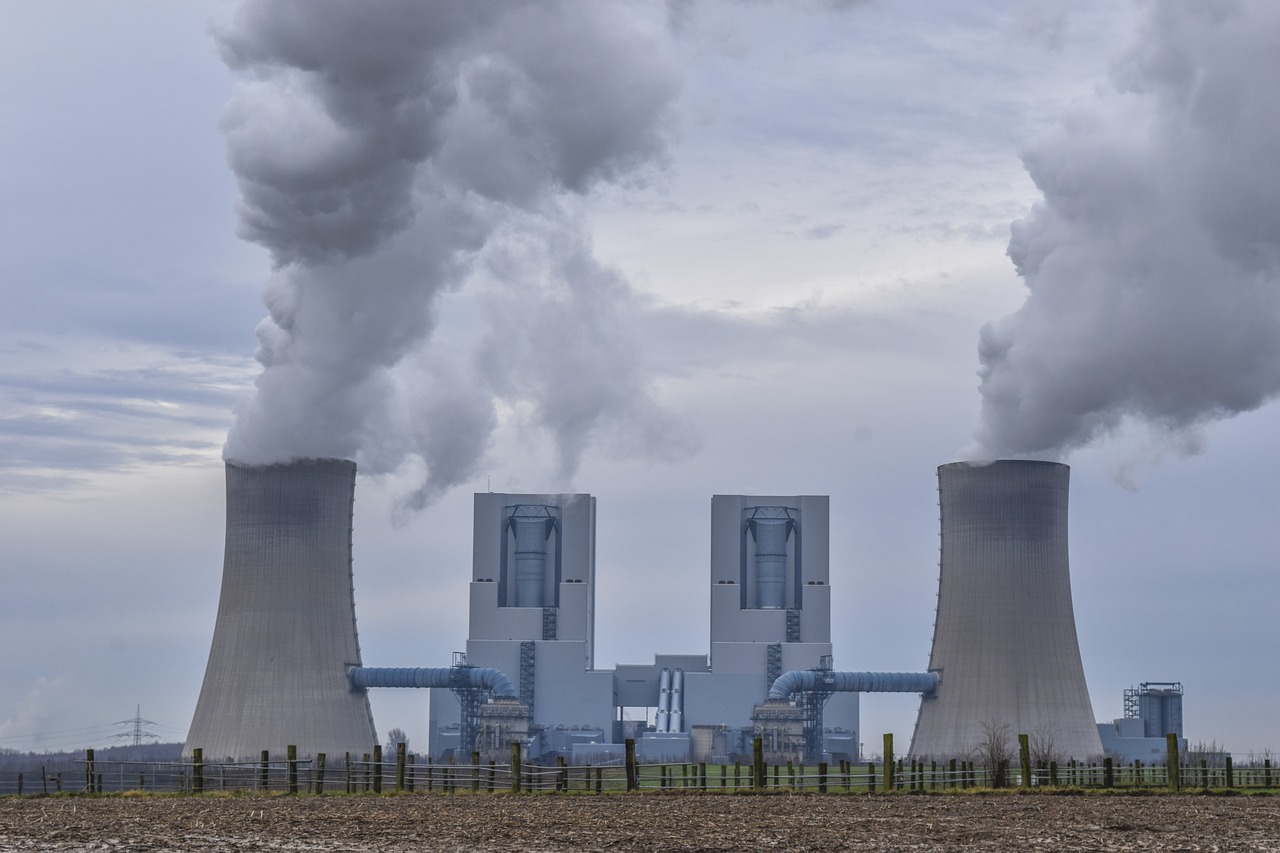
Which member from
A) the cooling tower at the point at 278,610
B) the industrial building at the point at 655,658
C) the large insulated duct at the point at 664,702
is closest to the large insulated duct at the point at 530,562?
the industrial building at the point at 655,658

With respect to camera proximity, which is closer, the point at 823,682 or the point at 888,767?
the point at 888,767

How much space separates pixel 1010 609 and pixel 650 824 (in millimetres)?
30042

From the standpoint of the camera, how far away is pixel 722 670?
59.3m

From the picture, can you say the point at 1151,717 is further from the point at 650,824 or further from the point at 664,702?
the point at 650,824

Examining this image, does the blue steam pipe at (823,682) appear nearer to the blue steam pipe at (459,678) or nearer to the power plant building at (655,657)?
the power plant building at (655,657)

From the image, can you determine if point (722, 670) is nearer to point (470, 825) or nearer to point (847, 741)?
point (847, 741)

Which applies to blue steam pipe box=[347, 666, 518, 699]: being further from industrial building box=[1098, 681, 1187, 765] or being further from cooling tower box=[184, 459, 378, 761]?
industrial building box=[1098, 681, 1187, 765]

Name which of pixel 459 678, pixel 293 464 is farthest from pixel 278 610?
pixel 459 678

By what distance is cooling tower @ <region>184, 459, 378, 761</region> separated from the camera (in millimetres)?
42500

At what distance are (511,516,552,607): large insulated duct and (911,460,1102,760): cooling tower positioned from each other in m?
20.3

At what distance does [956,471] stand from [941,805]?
26.9 metres

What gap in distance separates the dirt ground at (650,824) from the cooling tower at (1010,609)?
75.8 ft

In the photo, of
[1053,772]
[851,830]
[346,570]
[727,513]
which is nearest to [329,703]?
[346,570]

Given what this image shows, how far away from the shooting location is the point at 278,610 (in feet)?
140
